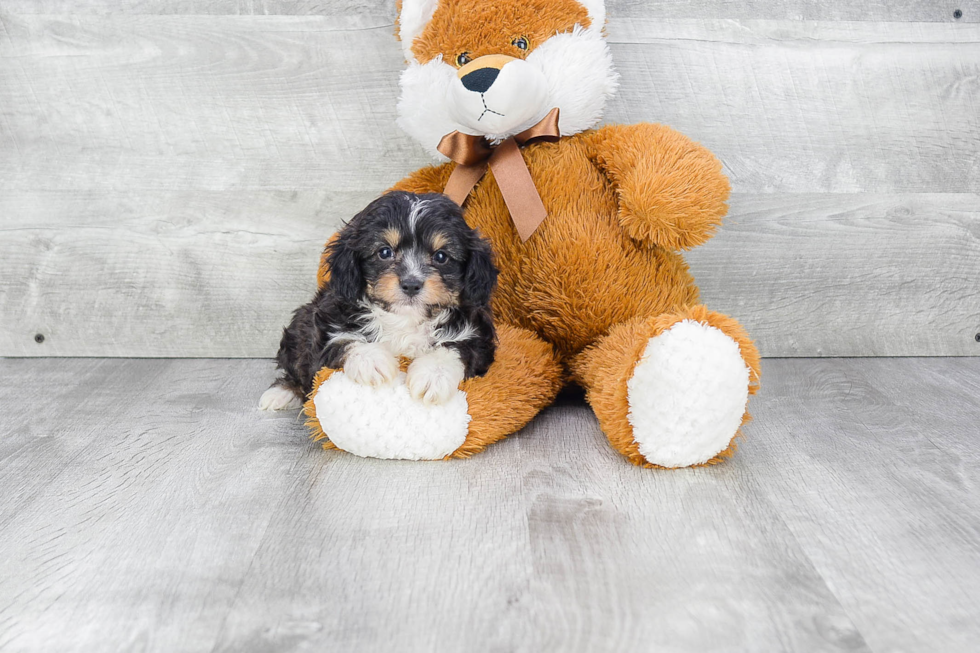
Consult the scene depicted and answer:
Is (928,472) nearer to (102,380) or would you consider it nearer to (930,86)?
(930,86)

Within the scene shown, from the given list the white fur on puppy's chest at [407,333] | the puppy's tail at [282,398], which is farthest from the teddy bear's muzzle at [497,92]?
the puppy's tail at [282,398]

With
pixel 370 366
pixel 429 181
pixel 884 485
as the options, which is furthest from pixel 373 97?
pixel 884 485

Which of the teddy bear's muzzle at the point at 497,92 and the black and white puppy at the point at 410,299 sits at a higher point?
the teddy bear's muzzle at the point at 497,92

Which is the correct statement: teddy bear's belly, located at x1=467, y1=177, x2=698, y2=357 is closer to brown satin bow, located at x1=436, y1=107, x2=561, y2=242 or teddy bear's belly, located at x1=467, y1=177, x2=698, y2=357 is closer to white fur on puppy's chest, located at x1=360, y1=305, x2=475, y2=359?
brown satin bow, located at x1=436, y1=107, x2=561, y2=242

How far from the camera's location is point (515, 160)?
77.9 inches

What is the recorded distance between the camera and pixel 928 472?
5.59ft

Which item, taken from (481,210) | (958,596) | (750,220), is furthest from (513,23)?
(958,596)

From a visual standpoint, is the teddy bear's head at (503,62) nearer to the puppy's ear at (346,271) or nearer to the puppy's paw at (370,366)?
the puppy's ear at (346,271)

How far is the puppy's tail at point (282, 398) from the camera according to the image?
213 centimetres

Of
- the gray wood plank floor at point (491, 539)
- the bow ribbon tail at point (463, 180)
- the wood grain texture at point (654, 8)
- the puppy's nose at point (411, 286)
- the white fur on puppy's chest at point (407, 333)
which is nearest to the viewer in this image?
the gray wood plank floor at point (491, 539)

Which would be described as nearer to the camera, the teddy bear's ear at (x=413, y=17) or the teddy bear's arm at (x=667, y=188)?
the teddy bear's arm at (x=667, y=188)

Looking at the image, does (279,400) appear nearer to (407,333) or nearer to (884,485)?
(407,333)

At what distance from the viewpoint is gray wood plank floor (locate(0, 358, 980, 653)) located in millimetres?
1164

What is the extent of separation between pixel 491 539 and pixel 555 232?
2.74 feet
